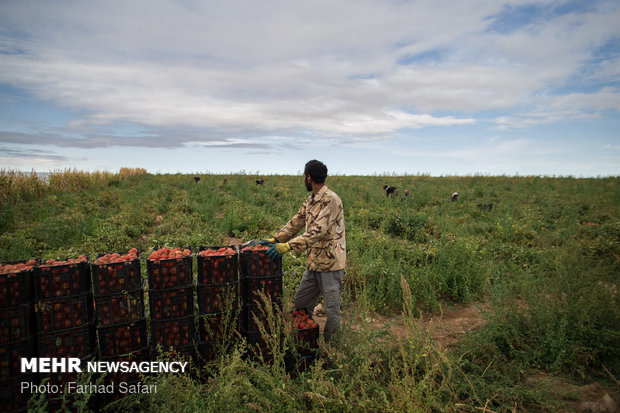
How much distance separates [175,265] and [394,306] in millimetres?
3808

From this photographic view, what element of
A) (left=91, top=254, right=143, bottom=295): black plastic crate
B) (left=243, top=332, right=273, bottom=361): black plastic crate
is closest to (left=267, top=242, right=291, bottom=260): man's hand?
(left=243, top=332, right=273, bottom=361): black plastic crate

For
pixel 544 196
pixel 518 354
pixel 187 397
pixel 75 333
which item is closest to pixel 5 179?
pixel 75 333

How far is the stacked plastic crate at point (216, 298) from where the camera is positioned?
3.51 m

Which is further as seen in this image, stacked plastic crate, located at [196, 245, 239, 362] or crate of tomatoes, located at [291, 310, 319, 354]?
crate of tomatoes, located at [291, 310, 319, 354]

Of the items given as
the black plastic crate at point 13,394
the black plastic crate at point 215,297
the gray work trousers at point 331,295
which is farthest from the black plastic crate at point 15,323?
the gray work trousers at point 331,295

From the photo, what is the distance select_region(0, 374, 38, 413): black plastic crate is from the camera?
2.76 metres

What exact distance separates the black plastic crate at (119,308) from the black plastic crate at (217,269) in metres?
0.62

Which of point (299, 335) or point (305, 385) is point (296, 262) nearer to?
point (299, 335)

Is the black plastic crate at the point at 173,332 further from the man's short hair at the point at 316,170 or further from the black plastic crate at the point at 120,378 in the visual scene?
the man's short hair at the point at 316,170

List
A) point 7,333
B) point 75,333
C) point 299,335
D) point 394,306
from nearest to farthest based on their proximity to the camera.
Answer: point 7,333, point 75,333, point 299,335, point 394,306

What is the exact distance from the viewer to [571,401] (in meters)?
3.29

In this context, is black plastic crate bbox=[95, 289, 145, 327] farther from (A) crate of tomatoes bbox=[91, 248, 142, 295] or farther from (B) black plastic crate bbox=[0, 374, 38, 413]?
(B) black plastic crate bbox=[0, 374, 38, 413]

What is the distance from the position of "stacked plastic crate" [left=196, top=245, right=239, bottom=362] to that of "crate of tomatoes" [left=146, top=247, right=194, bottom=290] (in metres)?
0.14

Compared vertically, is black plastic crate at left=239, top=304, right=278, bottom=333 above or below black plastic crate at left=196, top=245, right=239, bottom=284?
below
